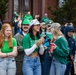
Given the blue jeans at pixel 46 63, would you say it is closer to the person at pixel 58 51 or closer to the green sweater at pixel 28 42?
the person at pixel 58 51

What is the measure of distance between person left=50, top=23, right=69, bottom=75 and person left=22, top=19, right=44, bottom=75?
1.23ft

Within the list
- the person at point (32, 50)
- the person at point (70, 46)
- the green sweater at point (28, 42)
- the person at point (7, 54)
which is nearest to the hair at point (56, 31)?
the person at point (32, 50)

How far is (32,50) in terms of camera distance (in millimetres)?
7008

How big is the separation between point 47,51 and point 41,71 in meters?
0.52

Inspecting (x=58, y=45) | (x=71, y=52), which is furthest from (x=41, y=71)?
(x=71, y=52)

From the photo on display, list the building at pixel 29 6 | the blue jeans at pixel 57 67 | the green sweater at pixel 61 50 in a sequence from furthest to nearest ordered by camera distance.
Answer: the building at pixel 29 6, the blue jeans at pixel 57 67, the green sweater at pixel 61 50

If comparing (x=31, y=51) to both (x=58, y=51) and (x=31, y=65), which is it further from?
(x=58, y=51)

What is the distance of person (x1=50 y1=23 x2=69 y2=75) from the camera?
7.36m

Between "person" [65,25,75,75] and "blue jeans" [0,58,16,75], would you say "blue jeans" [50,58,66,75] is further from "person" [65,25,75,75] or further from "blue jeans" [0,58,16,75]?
"person" [65,25,75,75]

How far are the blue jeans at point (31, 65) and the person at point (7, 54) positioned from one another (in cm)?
24

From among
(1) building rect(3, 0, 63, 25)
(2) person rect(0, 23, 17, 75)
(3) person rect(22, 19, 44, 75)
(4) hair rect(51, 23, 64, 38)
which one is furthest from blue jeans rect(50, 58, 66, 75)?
(1) building rect(3, 0, 63, 25)

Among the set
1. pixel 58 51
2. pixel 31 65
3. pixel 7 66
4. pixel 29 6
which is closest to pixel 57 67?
pixel 58 51

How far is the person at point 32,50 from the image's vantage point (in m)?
7.05

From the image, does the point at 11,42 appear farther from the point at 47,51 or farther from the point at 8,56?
the point at 47,51
